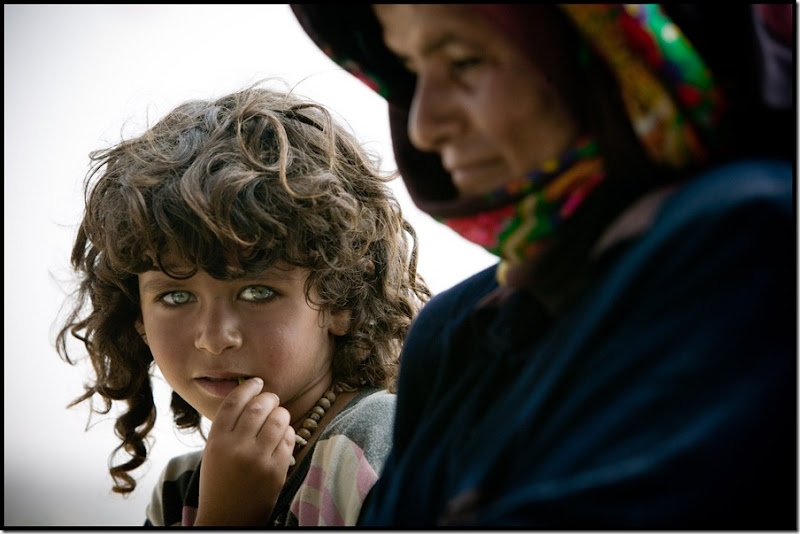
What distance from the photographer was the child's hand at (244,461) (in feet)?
4.11

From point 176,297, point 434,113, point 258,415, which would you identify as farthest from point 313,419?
point 434,113

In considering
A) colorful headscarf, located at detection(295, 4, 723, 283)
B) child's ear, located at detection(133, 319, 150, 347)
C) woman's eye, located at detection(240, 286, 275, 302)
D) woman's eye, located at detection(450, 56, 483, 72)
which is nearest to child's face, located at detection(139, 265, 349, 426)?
woman's eye, located at detection(240, 286, 275, 302)

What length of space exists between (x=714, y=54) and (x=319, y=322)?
2.99 ft

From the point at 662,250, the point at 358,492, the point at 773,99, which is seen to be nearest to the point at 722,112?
the point at 773,99

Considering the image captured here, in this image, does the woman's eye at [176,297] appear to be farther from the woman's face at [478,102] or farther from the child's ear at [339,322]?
the woman's face at [478,102]

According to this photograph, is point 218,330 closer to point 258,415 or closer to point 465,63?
point 258,415

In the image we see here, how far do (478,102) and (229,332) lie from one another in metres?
0.72

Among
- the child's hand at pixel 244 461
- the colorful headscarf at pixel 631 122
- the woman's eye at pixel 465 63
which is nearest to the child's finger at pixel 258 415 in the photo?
the child's hand at pixel 244 461

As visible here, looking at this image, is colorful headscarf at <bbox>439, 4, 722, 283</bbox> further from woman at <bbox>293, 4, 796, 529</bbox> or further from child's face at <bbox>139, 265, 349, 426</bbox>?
child's face at <bbox>139, 265, 349, 426</bbox>

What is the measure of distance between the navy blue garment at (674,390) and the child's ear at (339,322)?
2.79 feet

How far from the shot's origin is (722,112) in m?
0.66

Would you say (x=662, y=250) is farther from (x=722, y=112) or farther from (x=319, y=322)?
(x=319, y=322)

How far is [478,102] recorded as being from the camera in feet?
2.41

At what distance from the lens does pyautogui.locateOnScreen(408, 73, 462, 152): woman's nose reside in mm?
753
